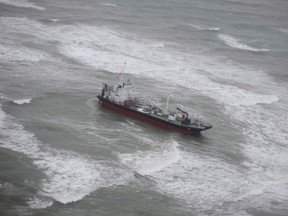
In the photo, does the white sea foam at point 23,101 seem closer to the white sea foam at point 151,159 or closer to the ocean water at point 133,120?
the ocean water at point 133,120

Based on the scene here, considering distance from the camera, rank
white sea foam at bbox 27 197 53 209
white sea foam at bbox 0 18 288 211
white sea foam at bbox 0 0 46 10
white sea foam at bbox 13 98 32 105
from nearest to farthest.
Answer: white sea foam at bbox 27 197 53 209, white sea foam at bbox 0 18 288 211, white sea foam at bbox 13 98 32 105, white sea foam at bbox 0 0 46 10

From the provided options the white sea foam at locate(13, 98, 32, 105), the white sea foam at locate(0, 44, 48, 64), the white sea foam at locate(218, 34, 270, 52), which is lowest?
the white sea foam at locate(13, 98, 32, 105)

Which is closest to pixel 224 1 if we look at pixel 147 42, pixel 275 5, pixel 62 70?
pixel 275 5

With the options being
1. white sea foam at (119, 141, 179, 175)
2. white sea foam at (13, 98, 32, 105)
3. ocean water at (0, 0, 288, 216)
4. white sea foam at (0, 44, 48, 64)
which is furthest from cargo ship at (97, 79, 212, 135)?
white sea foam at (0, 44, 48, 64)

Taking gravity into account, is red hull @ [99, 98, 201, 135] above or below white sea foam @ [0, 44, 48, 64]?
below

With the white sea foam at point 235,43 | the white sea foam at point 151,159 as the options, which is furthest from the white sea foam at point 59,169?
the white sea foam at point 235,43

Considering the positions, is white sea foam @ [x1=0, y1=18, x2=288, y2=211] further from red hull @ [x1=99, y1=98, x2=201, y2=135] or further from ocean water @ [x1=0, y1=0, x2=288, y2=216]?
red hull @ [x1=99, y1=98, x2=201, y2=135]

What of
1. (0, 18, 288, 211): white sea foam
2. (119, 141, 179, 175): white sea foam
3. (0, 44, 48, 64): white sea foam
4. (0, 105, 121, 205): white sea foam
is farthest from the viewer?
(0, 44, 48, 64): white sea foam
